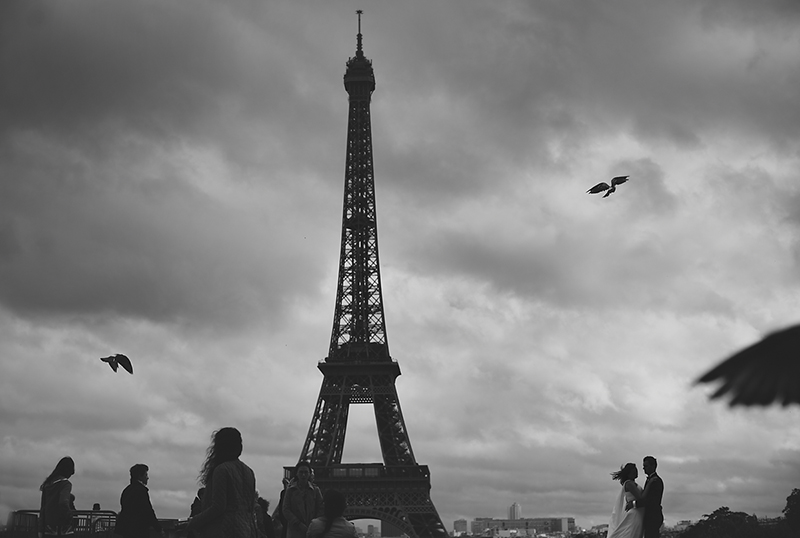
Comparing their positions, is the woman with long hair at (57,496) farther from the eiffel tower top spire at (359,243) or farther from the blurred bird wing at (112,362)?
the eiffel tower top spire at (359,243)

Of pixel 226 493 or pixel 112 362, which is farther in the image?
pixel 112 362

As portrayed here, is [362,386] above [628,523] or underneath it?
above

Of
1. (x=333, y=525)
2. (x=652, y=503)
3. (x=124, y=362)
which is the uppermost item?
(x=124, y=362)

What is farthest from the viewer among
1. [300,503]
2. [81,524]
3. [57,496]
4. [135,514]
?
[81,524]

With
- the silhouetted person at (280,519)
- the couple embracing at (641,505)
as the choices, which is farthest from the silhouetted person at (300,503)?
the couple embracing at (641,505)

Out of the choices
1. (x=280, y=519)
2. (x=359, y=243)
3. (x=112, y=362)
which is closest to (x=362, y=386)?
(x=359, y=243)

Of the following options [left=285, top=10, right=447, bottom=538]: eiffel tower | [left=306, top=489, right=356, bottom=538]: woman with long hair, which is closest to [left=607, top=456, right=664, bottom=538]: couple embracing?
[left=306, top=489, right=356, bottom=538]: woman with long hair

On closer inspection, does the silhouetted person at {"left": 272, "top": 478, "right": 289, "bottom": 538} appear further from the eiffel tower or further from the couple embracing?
the eiffel tower

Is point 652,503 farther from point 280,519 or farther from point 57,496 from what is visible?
point 57,496
